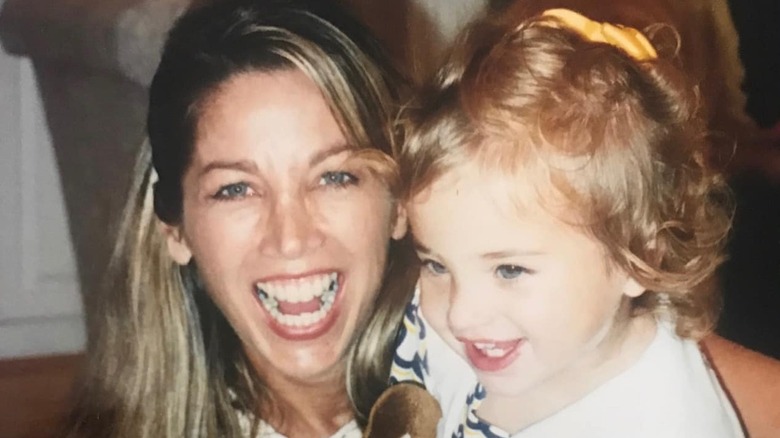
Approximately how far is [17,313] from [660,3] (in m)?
0.68

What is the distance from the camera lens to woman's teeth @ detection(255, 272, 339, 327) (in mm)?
875

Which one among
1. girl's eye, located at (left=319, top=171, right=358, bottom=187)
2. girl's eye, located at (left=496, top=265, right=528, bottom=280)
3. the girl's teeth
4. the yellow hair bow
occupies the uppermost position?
the yellow hair bow

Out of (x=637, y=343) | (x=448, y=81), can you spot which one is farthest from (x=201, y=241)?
(x=637, y=343)

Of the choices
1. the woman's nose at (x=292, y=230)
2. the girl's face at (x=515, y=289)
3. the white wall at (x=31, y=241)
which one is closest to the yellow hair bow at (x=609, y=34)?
the girl's face at (x=515, y=289)

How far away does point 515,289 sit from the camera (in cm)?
81

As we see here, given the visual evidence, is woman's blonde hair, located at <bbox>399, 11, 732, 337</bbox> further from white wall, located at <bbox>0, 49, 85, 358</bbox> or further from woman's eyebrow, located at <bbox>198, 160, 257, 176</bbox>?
white wall, located at <bbox>0, 49, 85, 358</bbox>

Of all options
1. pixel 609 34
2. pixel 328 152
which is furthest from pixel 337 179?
pixel 609 34

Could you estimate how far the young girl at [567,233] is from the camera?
0.78 metres

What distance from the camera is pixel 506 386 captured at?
0.85 m

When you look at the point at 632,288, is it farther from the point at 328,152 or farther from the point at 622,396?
the point at 328,152

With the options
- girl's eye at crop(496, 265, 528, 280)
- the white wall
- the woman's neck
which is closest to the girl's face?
girl's eye at crop(496, 265, 528, 280)

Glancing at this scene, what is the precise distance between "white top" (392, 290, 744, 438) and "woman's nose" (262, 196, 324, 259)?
12 cm

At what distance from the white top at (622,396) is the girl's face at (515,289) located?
0.06ft

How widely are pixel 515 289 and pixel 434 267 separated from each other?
8 cm
